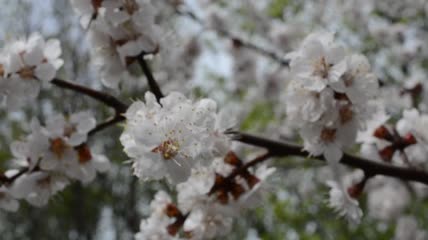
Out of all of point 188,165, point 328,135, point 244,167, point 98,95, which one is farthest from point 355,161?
point 98,95

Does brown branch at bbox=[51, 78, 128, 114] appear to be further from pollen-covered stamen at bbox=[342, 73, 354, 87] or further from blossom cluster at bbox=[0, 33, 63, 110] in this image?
pollen-covered stamen at bbox=[342, 73, 354, 87]

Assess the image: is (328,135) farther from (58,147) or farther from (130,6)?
(58,147)

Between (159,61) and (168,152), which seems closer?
(168,152)

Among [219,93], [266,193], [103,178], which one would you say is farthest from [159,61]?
[103,178]

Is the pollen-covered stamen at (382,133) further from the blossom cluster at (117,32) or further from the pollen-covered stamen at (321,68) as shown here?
the blossom cluster at (117,32)

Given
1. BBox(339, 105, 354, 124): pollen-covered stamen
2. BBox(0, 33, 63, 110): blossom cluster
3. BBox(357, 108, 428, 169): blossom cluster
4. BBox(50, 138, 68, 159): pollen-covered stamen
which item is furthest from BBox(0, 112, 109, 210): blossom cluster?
BBox(357, 108, 428, 169): blossom cluster

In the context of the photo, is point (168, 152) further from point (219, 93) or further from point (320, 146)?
point (219, 93)
